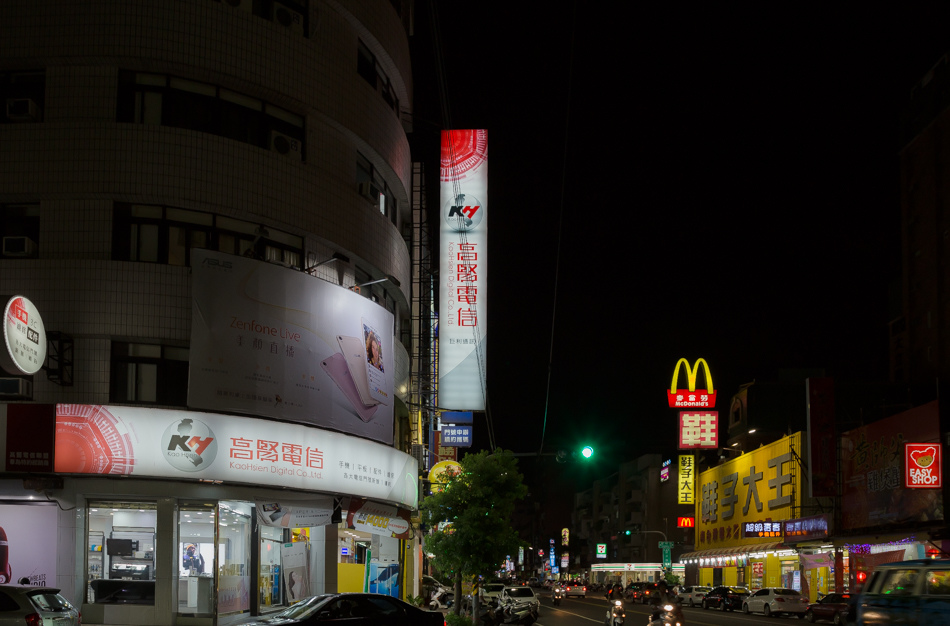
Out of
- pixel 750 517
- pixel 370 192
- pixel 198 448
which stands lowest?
pixel 750 517

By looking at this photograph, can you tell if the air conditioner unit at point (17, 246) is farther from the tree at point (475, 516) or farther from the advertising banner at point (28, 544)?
the tree at point (475, 516)

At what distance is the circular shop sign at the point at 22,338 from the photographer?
16.7 meters

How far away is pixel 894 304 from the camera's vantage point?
82062mm

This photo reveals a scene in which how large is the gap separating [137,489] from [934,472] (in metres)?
31.1

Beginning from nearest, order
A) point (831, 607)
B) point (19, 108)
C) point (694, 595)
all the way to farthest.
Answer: point (19, 108)
point (831, 607)
point (694, 595)

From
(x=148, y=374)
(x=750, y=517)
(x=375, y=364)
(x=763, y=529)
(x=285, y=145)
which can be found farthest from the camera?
(x=750, y=517)

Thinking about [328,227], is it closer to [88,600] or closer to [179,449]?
[179,449]

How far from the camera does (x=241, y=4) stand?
22.3 metres

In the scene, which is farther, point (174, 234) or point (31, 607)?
point (174, 234)

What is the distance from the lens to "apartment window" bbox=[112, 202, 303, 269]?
20516mm

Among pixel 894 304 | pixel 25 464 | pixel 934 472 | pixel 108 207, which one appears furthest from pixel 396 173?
pixel 894 304

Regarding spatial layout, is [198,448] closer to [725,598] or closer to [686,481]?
[725,598]

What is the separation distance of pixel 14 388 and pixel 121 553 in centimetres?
410

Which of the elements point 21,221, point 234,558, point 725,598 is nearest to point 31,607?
point 234,558
